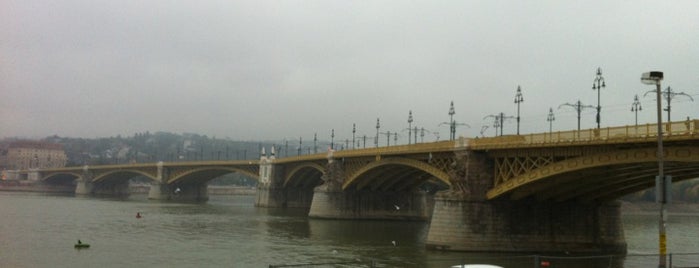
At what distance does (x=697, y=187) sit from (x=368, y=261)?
134396 mm

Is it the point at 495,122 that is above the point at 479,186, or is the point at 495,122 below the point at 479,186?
above

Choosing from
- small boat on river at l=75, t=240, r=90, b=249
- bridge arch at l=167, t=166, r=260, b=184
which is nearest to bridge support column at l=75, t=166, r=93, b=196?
bridge arch at l=167, t=166, r=260, b=184

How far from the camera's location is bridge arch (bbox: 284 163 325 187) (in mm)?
114062

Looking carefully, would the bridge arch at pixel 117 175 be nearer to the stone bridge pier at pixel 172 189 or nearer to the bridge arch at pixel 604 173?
the stone bridge pier at pixel 172 189

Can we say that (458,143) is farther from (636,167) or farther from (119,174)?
(119,174)

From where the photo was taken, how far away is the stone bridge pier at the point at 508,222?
5156 cm

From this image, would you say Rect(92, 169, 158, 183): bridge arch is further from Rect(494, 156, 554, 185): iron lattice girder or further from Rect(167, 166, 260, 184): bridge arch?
Rect(494, 156, 554, 185): iron lattice girder

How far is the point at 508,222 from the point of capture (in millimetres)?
52125

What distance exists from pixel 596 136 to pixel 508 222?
12.2 metres

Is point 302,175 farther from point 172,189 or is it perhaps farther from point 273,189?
point 172,189

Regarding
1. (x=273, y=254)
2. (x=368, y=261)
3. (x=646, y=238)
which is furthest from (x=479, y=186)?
(x=646, y=238)

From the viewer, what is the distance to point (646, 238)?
70.6 m

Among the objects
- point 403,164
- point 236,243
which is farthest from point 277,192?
point 236,243

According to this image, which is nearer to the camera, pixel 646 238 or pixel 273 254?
pixel 273 254
